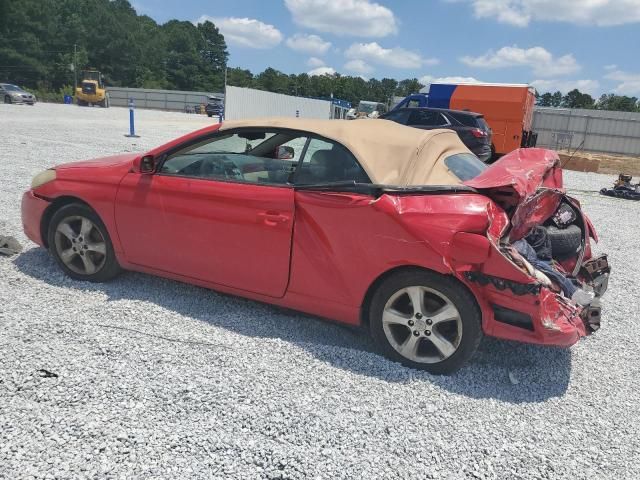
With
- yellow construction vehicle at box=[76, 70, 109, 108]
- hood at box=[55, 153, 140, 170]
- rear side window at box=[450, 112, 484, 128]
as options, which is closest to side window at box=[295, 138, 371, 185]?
hood at box=[55, 153, 140, 170]

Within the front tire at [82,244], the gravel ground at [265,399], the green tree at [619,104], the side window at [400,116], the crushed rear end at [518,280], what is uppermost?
the green tree at [619,104]

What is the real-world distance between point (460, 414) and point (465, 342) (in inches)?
17.1

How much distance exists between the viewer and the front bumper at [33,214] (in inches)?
169

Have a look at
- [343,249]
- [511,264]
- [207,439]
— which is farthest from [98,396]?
[511,264]

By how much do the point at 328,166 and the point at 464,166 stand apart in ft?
3.88

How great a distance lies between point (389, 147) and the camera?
3480mm

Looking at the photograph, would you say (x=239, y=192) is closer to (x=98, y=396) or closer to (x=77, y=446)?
(x=98, y=396)

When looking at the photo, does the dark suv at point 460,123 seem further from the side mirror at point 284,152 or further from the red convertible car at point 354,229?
the side mirror at point 284,152

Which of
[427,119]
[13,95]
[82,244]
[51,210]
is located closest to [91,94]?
[13,95]

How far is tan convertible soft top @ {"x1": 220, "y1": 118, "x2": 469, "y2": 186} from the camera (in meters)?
3.33

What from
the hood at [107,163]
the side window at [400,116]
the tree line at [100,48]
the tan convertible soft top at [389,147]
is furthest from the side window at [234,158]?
the tree line at [100,48]

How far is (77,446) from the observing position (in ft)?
7.48

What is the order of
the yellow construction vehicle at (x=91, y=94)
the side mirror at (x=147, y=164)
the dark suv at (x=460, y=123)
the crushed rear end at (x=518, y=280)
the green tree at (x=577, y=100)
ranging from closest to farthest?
the crushed rear end at (x=518, y=280), the side mirror at (x=147, y=164), the dark suv at (x=460, y=123), the yellow construction vehicle at (x=91, y=94), the green tree at (x=577, y=100)

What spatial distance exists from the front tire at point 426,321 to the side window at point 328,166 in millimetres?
745
